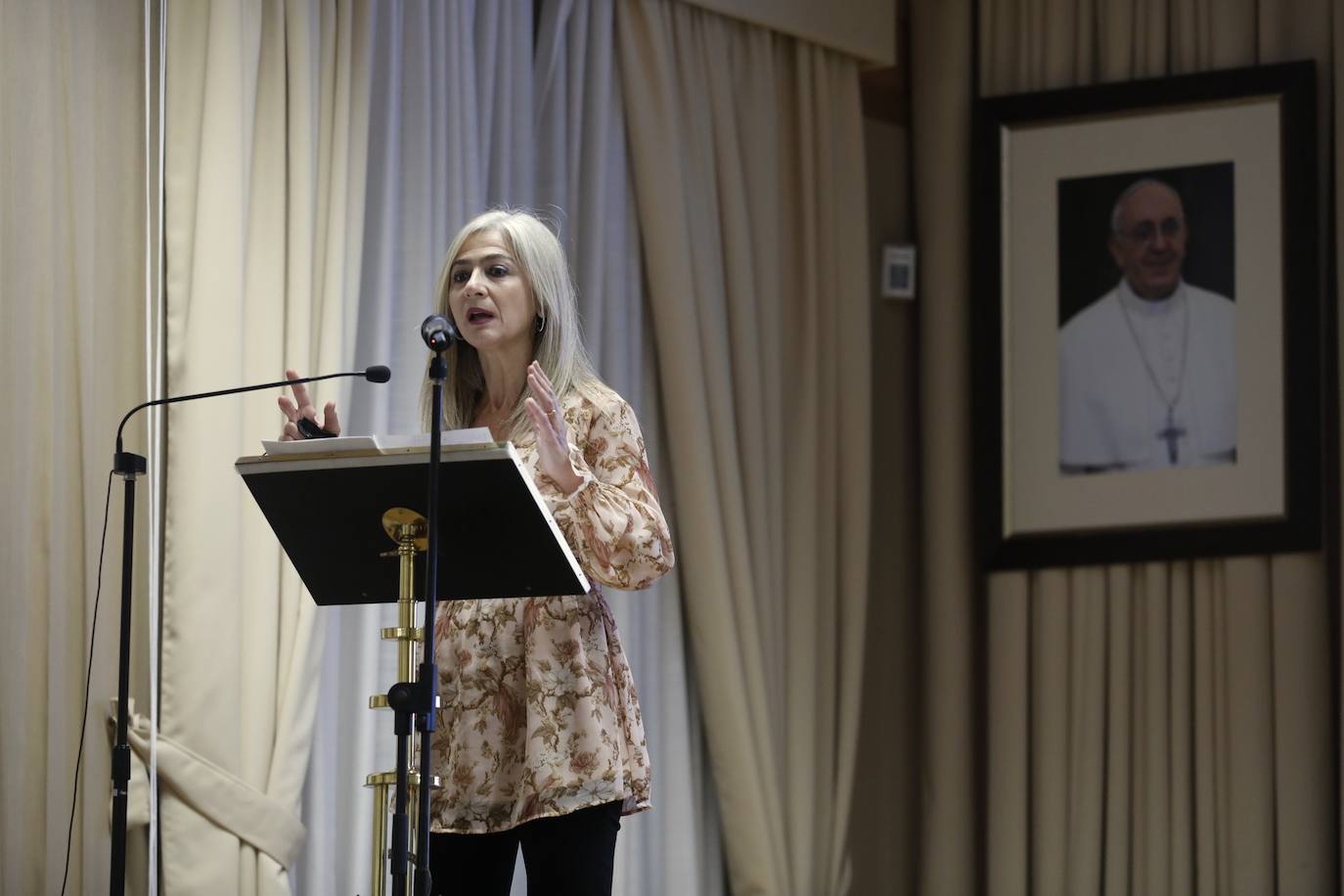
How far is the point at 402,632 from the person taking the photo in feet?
7.89

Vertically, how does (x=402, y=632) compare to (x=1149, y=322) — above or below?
below

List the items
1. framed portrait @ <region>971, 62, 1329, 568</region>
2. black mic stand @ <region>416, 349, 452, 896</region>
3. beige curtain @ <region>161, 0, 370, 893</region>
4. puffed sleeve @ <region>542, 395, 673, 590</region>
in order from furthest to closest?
framed portrait @ <region>971, 62, 1329, 568</region> → beige curtain @ <region>161, 0, 370, 893</region> → puffed sleeve @ <region>542, 395, 673, 590</region> → black mic stand @ <region>416, 349, 452, 896</region>

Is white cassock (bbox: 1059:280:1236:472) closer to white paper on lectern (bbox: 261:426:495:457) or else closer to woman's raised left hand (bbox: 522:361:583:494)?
woman's raised left hand (bbox: 522:361:583:494)

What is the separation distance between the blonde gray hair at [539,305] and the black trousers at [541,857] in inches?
22.6

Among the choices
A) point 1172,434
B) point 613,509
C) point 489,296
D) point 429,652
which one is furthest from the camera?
point 1172,434

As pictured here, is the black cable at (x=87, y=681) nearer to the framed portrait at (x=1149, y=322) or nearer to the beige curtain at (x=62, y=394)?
the beige curtain at (x=62, y=394)

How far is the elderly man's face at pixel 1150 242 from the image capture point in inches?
179

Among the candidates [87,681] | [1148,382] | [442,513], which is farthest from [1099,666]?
[442,513]

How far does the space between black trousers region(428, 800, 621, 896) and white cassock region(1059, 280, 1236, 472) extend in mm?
2312

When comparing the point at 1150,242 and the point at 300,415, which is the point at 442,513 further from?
the point at 1150,242

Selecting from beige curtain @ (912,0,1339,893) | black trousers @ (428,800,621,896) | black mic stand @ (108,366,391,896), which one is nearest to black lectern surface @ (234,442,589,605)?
black mic stand @ (108,366,391,896)

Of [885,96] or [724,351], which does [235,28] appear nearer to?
[724,351]

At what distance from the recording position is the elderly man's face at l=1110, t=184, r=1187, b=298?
4535 millimetres

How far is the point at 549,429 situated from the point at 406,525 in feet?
0.72
